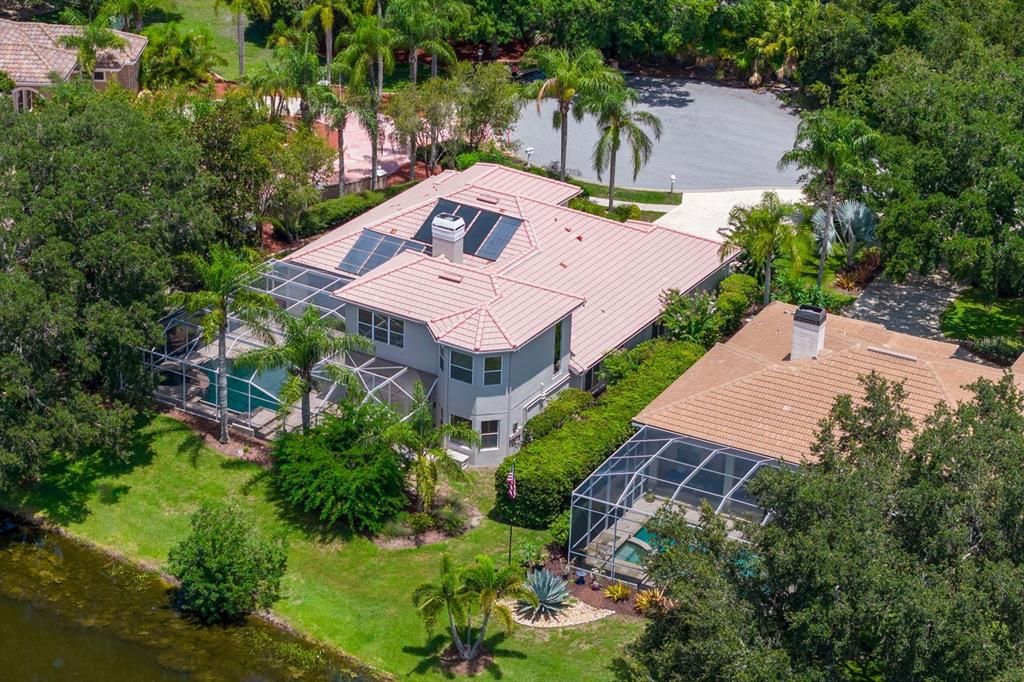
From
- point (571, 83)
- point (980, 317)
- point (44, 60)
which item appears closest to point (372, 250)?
point (571, 83)

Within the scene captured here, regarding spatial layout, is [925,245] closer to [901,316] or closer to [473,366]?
[901,316]

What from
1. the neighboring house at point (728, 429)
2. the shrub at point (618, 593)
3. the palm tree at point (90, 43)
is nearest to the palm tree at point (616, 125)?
the neighboring house at point (728, 429)

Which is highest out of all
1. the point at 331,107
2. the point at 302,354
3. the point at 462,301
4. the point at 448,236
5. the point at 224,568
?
the point at 331,107

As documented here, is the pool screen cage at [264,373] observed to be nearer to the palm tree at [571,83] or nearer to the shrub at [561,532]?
the shrub at [561,532]

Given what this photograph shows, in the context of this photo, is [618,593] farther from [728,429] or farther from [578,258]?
[578,258]

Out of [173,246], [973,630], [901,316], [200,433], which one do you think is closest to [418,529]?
[200,433]

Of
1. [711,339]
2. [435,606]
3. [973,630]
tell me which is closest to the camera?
[973,630]

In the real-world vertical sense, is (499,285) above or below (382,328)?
above
